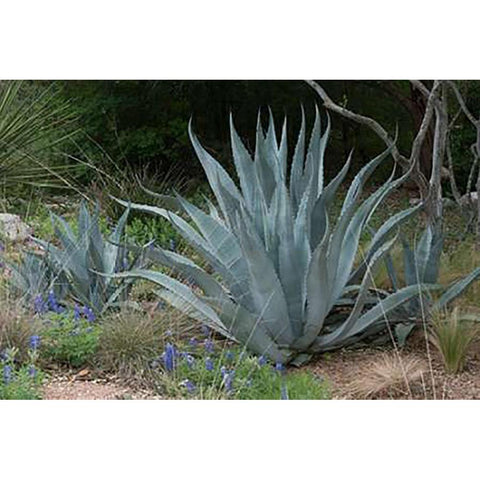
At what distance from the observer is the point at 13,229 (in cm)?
670

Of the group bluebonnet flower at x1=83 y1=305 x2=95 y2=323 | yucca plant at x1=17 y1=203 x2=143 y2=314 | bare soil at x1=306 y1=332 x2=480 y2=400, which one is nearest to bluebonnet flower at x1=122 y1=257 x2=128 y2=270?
yucca plant at x1=17 y1=203 x2=143 y2=314

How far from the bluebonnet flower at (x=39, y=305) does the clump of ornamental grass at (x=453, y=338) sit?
5.99 feet

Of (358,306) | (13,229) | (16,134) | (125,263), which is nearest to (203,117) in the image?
(16,134)

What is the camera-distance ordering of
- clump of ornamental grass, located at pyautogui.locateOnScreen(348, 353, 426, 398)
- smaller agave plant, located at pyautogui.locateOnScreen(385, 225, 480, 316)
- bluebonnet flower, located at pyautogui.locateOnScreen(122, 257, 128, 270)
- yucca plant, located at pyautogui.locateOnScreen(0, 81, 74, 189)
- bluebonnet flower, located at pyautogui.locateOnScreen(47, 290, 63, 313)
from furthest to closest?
yucca plant, located at pyautogui.locateOnScreen(0, 81, 74, 189)
bluebonnet flower, located at pyautogui.locateOnScreen(122, 257, 128, 270)
bluebonnet flower, located at pyautogui.locateOnScreen(47, 290, 63, 313)
smaller agave plant, located at pyautogui.locateOnScreen(385, 225, 480, 316)
clump of ornamental grass, located at pyautogui.locateOnScreen(348, 353, 426, 398)

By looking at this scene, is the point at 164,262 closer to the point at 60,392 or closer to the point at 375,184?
the point at 60,392

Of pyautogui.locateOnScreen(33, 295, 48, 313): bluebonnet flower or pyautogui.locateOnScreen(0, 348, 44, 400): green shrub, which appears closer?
pyautogui.locateOnScreen(0, 348, 44, 400): green shrub

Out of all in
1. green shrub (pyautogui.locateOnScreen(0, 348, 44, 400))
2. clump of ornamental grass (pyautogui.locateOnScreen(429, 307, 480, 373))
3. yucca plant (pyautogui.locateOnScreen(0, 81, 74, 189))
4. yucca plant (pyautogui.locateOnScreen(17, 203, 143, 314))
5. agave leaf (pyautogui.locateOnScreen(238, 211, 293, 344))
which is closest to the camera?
green shrub (pyautogui.locateOnScreen(0, 348, 44, 400))

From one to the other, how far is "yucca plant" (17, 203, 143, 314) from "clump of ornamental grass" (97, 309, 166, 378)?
459 millimetres

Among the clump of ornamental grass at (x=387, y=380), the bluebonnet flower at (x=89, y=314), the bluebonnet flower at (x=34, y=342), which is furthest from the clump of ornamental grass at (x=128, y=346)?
the clump of ornamental grass at (x=387, y=380)

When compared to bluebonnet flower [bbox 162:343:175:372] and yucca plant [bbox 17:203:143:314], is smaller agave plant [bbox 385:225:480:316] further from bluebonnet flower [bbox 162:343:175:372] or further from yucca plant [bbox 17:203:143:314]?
yucca plant [bbox 17:203:143:314]

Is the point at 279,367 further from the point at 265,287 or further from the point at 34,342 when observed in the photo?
the point at 34,342

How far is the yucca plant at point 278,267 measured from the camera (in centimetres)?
398

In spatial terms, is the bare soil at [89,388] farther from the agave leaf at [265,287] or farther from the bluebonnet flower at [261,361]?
the agave leaf at [265,287]

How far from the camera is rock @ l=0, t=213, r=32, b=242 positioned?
6.41 m
